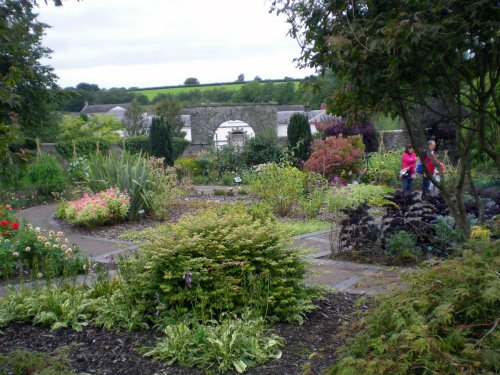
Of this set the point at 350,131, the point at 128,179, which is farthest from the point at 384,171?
the point at 128,179

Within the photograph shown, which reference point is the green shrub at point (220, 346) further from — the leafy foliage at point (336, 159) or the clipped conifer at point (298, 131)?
the clipped conifer at point (298, 131)

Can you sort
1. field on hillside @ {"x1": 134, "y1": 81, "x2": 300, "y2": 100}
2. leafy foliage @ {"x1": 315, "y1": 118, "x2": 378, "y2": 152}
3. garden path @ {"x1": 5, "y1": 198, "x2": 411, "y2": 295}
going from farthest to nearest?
field on hillside @ {"x1": 134, "y1": 81, "x2": 300, "y2": 100}, leafy foliage @ {"x1": 315, "y1": 118, "x2": 378, "y2": 152}, garden path @ {"x1": 5, "y1": 198, "x2": 411, "y2": 295}

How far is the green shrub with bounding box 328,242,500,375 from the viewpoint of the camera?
2.39 metres

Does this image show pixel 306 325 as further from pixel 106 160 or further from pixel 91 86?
pixel 91 86

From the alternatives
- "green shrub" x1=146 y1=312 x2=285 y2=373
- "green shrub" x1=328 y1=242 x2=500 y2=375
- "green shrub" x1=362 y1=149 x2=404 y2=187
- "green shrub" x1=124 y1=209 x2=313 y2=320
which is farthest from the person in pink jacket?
"green shrub" x1=328 y1=242 x2=500 y2=375

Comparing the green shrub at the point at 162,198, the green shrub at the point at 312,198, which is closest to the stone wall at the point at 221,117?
the green shrub at the point at 312,198

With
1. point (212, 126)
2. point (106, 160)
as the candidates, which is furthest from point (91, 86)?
point (106, 160)

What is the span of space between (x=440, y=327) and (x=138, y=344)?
2273mm

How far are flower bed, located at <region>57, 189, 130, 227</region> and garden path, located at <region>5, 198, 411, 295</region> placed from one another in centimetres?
30

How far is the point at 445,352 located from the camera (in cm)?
244

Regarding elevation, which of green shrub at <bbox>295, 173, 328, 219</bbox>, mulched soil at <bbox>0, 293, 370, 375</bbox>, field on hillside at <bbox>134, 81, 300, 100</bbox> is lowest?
green shrub at <bbox>295, 173, 328, 219</bbox>

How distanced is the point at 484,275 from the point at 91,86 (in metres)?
74.7

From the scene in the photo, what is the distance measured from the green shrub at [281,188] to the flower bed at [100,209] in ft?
9.72

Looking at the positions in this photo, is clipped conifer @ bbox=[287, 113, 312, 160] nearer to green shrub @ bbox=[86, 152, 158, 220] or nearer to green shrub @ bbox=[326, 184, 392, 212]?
green shrub @ bbox=[326, 184, 392, 212]
